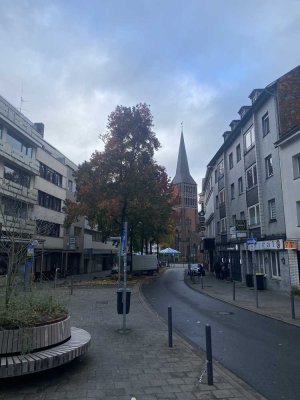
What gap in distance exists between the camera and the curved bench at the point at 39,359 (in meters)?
5.60

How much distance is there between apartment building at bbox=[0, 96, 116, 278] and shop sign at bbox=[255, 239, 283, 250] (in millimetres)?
13382

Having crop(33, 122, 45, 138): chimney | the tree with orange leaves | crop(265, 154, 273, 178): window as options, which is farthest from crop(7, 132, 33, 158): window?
crop(265, 154, 273, 178): window

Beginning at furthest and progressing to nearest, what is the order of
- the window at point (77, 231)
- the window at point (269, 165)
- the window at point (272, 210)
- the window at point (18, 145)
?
1. the window at point (77, 231)
2. the window at point (18, 145)
3. the window at point (269, 165)
4. the window at point (272, 210)

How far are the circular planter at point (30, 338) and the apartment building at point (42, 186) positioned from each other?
18267mm

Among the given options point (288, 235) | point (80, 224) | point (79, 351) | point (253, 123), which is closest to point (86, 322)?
point (79, 351)

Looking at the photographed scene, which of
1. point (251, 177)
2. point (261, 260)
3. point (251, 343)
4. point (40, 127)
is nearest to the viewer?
point (251, 343)

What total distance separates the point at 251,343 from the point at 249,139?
21.3 m

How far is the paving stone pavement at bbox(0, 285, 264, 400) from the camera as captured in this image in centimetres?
546

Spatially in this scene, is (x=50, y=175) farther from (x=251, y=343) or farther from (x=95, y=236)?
(x=251, y=343)

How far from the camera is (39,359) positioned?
5.84 m

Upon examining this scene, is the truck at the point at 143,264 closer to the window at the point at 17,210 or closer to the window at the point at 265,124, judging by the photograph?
the window at the point at 17,210

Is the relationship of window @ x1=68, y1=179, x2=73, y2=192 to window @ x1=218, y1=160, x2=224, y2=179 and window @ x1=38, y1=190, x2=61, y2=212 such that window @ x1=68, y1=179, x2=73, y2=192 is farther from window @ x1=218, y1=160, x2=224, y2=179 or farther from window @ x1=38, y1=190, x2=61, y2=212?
window @ x1=218, y1=160, x2=224, y2=179

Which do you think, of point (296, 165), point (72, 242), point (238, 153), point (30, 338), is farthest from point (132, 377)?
point (72, 242)

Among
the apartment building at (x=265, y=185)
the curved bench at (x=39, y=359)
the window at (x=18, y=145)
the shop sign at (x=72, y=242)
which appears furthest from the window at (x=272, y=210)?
the shop sign at (x=72, y=242)
